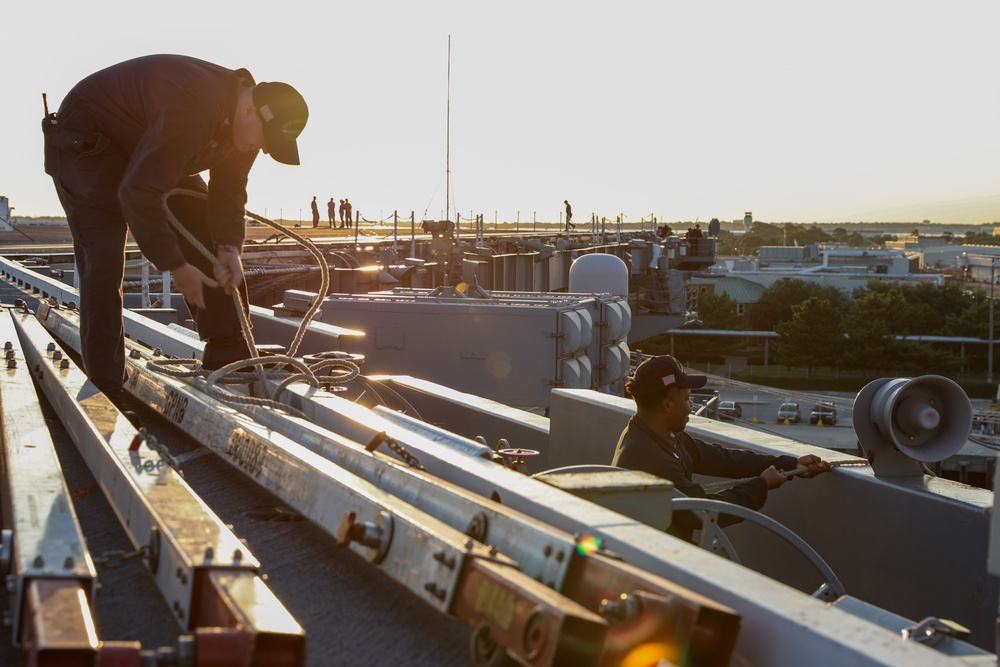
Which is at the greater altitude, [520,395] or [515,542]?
[515,542]

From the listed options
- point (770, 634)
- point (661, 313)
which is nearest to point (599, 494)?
point (770, 634)

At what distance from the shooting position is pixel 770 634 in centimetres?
217

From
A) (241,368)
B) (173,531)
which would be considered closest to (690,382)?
(241,368)

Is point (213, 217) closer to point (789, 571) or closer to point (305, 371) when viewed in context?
point (305, 371)

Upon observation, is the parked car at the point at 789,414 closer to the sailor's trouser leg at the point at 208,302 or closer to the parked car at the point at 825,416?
the parked car at the point at 825,416

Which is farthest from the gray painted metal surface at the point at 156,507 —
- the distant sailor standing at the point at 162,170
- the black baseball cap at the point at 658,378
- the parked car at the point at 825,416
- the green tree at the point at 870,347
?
the green tree at the point at 870,347

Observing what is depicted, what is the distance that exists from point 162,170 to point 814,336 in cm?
9232

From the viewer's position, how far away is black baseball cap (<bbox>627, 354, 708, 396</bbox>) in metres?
4.98

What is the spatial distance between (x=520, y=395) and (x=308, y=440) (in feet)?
38.0

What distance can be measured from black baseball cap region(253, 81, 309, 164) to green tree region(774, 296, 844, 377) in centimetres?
8973

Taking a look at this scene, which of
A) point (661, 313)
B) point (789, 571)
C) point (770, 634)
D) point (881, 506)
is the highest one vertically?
point (770, 634)

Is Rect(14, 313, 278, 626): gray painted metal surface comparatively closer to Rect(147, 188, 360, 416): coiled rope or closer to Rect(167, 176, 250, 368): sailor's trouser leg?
Rect(147, 188, 360, 416): coiled rope

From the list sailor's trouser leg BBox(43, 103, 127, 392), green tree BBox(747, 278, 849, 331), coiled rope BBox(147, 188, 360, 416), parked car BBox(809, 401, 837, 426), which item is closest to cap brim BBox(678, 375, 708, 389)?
coiled rope BBox(147, 188, 360, 416)

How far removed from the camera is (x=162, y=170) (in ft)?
15.5
